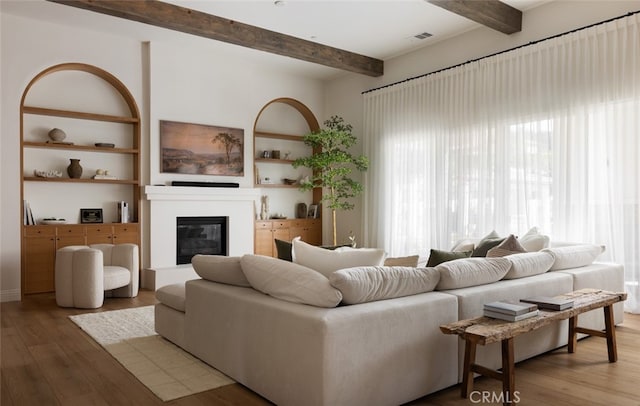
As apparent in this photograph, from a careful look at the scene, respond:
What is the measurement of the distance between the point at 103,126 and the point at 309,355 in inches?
221

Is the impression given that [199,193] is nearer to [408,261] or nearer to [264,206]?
[264,206]

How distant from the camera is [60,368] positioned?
3.23m

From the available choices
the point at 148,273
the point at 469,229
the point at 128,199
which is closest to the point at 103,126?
the point at 128,199

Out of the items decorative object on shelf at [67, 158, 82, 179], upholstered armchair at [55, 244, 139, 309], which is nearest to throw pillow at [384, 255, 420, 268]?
upholstered armchair at [55, 244, 139, 309]

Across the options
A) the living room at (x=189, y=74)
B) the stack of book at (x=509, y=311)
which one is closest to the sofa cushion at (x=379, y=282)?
the stack of book at (x=509, y=311)

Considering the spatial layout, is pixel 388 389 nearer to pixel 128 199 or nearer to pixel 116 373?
pixel 116 373

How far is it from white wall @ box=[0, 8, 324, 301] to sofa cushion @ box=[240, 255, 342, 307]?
413 cm

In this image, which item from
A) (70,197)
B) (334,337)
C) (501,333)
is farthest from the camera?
(70,197)

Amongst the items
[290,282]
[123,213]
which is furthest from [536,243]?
[123,213]

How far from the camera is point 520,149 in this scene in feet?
18.7

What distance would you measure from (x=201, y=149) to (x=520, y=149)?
14.6 feet

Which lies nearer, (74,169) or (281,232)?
(74,169)

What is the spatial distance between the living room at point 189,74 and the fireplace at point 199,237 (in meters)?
0.42

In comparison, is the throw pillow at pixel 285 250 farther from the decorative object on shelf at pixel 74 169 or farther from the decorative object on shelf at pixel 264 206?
the decorative object on shelf at pixel 264 206
